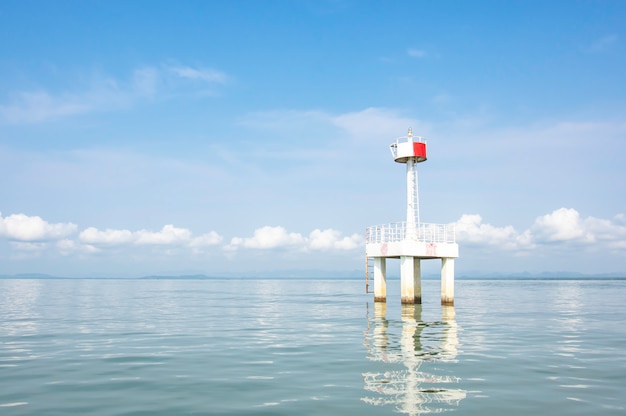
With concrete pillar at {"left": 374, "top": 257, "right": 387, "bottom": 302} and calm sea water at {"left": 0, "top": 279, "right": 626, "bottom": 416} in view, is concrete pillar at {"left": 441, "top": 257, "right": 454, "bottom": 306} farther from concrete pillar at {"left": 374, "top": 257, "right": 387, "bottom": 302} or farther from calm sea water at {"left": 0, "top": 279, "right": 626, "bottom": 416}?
calm sea water at {"left": 0, "top": 279, "right": 626, "bottom": 416}

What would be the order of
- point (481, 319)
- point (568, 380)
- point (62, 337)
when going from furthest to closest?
point (481, 319), point (62, 337), point (568, 380)

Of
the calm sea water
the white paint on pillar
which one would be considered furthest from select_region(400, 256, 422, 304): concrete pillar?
the calm sea water

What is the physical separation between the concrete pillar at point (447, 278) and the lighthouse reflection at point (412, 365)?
10499 mm

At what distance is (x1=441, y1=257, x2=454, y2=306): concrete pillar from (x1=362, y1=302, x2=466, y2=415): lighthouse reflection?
10.5 metres

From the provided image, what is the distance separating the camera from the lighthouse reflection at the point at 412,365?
38.3ft

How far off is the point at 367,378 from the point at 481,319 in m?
19.9

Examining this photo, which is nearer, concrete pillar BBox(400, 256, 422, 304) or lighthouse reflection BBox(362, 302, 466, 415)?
lighthouse reflection BBox(362, 302, 466, 415)

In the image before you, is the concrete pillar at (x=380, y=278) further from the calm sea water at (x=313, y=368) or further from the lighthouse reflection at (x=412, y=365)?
the calm sea water at (x=313, y=368)

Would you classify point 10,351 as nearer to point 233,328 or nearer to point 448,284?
point 233,328

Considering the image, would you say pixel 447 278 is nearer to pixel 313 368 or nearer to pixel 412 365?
pixel 412 365

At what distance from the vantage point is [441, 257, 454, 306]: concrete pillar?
131ft

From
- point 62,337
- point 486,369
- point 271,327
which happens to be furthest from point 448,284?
point 62,337

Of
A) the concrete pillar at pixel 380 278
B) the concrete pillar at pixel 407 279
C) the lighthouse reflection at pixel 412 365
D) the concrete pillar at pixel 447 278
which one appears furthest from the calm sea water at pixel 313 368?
the concrete pillar at pixel 380 278

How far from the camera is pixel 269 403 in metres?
11.8
